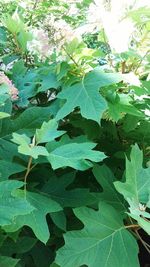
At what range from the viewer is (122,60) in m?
1.19

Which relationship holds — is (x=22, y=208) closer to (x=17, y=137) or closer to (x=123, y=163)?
(x=17, y=137)

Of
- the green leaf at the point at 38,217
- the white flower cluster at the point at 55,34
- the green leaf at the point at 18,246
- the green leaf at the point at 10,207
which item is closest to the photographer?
the green leaf at the point at 10,207

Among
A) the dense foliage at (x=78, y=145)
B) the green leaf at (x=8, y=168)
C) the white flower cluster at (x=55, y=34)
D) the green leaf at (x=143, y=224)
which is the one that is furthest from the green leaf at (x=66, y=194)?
the white flower cluster at (x=55, y=34)

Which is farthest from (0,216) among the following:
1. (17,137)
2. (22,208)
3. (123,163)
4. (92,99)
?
(123,163)

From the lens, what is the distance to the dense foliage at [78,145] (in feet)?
2.85

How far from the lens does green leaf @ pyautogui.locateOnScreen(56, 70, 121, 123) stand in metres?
1.04

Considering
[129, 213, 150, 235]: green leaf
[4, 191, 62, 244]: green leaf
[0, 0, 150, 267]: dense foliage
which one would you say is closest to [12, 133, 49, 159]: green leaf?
[0, 0, 150, 267]: dense foliage

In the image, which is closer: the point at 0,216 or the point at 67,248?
the point at 0,216

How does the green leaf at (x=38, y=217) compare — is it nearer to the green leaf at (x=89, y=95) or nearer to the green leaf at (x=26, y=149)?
the green leaf at (x=26, y=149)

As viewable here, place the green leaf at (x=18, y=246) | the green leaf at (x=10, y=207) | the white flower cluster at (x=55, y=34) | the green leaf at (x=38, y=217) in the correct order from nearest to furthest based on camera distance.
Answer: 1. the green leaf at (x=10, y=207)
2. the green leaf at (x=38, y=217)
3. the green leaf at (x=18, y=246)
4. the white flower cluster at (x=55, y=34)

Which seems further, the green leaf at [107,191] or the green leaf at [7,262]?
the green leaf at [107,191]

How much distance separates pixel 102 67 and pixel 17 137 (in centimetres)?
43

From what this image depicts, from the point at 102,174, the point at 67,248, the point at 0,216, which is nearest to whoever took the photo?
the point at 0,216

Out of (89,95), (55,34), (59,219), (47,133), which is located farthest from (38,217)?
(55,34)
